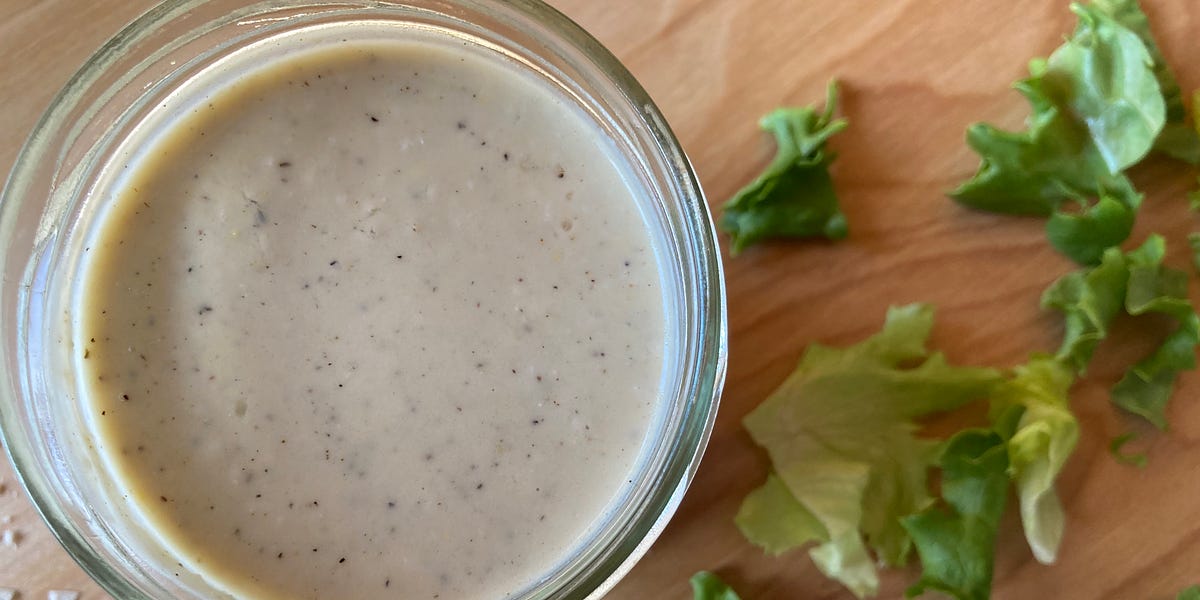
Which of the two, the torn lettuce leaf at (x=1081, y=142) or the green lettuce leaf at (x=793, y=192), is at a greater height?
the green lettuce leaf at (x=793, y=192)

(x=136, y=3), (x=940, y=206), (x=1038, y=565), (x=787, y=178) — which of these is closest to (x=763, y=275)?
(x=787, y=178)

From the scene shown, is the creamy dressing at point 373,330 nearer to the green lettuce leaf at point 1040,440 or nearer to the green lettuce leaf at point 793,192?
the green lettuce leaf at point 793,192

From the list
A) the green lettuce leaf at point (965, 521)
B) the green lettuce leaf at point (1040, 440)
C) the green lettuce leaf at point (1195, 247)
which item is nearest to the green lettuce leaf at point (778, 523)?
the green lettuce leaf at point (965, 521)

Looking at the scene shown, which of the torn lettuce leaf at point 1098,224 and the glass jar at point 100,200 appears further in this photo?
the torn lettuce leaf at point 1098,224

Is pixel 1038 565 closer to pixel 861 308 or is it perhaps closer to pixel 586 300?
pixel 861 308

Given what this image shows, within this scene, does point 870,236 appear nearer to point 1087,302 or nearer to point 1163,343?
point 1087,302
